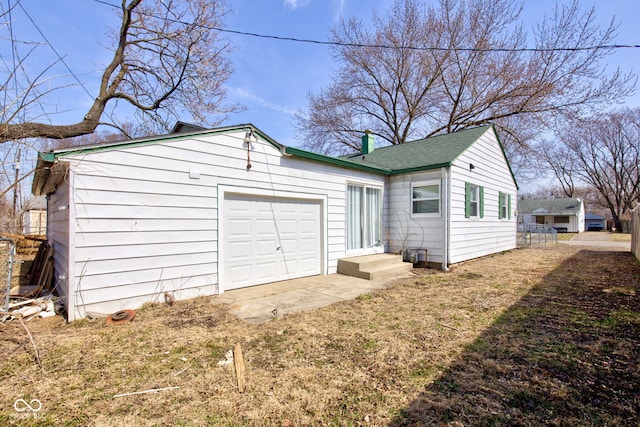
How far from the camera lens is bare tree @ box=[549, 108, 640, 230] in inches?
1324

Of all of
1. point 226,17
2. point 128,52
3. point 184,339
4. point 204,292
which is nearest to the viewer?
point 184,339

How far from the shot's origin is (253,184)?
20.1ft

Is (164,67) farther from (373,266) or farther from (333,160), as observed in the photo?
(373,266)

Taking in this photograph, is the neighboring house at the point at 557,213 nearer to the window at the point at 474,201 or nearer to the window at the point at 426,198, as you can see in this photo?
the window at the point at 474,201

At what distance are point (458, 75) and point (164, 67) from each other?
611 inches

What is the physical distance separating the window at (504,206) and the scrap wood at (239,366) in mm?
11805

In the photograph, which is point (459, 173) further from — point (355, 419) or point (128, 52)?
point (128, 52)

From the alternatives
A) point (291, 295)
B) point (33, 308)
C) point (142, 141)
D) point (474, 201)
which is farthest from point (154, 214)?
point (474, 201)

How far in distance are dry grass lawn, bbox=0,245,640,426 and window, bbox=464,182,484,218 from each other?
454 cm

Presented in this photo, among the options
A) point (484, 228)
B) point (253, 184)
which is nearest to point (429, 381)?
point (253, 184)

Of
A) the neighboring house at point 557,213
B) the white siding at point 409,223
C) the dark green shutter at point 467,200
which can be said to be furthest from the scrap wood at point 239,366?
the neighboring house at point 557,213

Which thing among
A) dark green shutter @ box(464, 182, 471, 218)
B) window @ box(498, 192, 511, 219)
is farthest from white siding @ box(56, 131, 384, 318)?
window @ box(498, 192, 511, 219)

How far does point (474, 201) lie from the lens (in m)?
9.88

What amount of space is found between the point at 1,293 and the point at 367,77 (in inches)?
773
